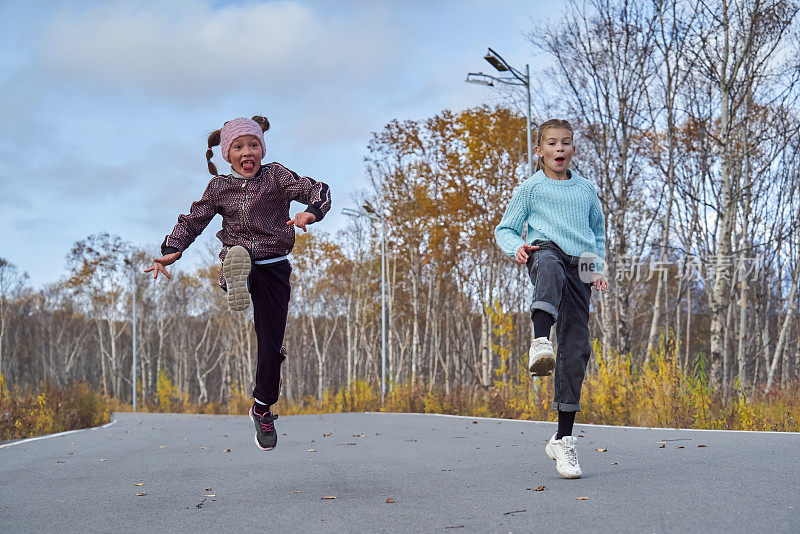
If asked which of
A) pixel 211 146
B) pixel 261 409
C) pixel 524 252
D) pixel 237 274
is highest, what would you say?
pixel 211 146

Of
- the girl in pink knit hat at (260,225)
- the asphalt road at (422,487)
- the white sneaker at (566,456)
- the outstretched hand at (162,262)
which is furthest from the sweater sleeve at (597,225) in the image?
the outstretched hand at (162,262)

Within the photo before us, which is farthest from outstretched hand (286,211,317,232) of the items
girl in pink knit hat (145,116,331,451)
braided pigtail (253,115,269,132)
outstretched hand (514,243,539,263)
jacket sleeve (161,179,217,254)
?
outstretched hand (514,243,539,263)

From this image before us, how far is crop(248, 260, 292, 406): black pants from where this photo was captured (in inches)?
210

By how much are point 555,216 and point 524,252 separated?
421 millimetres

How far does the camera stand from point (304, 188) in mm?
5418

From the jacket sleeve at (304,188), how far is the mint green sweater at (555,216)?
1229mm

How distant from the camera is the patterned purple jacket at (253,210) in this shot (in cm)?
530

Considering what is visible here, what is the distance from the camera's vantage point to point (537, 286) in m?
4.78

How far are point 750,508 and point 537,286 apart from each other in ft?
5.74

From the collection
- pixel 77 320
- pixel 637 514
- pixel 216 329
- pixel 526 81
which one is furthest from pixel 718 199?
pixel 77 320

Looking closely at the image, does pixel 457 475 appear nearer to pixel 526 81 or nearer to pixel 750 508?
pixel 750 508

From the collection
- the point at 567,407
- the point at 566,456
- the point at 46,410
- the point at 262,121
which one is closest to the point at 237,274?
the point at 262,121

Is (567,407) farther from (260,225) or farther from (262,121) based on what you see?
A: (262,121)

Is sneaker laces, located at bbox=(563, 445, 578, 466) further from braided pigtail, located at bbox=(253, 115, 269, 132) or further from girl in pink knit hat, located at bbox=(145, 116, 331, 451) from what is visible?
braided pigtail, located at bbox=(253, 115, 269, 132)
